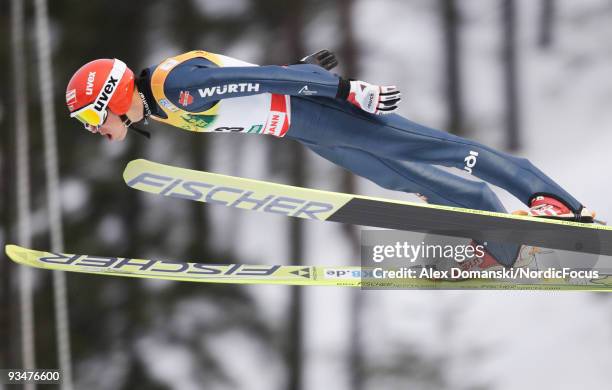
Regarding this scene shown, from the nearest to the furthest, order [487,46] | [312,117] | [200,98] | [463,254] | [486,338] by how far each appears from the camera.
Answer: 1. [200,98]
2. [312,117]
3. [463,254]
4. [486,338]
5. [487,46]

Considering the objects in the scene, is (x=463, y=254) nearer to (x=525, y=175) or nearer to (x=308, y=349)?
(x=525, y=175)

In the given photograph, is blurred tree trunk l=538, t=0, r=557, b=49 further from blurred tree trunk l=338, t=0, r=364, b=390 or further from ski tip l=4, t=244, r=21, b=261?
ski tip l=4, t=244, r=21, b=261

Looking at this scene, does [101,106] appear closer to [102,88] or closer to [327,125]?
[102,88]

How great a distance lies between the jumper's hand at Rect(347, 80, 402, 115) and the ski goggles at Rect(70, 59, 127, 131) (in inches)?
34.3

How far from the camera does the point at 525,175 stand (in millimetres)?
3754

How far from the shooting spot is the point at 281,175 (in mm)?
5883

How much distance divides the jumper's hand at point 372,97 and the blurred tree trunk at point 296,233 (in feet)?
7.59

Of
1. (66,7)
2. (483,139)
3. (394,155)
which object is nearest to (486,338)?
(483,139)

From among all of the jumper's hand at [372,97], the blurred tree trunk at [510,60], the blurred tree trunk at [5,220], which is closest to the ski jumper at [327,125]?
the jumper's hand at [372,97]

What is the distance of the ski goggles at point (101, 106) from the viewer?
341cm

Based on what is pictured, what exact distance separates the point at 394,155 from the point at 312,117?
1.20 feet

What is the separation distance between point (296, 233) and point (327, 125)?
2.35 meters

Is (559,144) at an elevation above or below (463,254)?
above

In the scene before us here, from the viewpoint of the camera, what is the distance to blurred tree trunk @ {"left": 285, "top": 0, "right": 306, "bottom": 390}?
5.84m
